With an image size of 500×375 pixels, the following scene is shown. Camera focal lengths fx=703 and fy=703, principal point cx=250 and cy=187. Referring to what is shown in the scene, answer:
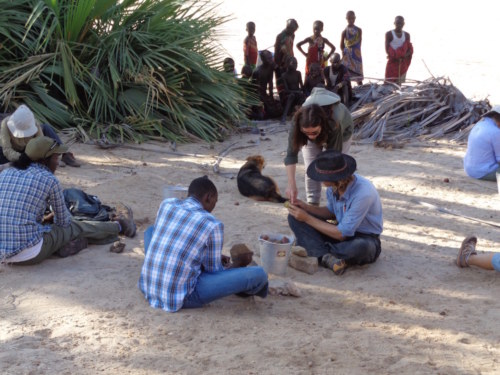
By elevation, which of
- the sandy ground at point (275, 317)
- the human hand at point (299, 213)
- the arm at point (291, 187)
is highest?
the arm at point (291, 187)

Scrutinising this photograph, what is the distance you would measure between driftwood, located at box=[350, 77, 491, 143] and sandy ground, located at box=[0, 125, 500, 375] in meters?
3.29

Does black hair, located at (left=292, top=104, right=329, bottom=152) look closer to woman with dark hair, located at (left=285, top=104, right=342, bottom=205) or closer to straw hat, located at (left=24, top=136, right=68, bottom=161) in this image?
woman with dark hair, located at (left=285, top=104, right=342, bottom=205)

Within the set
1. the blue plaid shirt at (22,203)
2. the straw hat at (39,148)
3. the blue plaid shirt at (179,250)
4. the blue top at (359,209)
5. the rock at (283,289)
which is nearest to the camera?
the blue plaid shirt at (179,250)

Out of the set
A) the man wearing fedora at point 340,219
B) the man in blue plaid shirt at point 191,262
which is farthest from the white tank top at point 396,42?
the man in blue plaid shirt at point 191,262

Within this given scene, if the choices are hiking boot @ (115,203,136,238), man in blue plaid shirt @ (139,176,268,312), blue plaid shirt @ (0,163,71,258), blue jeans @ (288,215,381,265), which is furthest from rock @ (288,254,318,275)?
blue plaid shirt @ (0,163,71,258)

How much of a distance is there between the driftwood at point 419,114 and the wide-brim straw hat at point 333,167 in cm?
480

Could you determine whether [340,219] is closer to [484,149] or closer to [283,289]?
[283,289]

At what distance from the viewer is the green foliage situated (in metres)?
8.66

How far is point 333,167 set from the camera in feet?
16.3

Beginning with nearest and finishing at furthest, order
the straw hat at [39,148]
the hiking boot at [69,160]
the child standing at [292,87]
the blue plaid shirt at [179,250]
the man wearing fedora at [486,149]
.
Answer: the blue plaid shirt at [179,250]
the straw hat at [39,148]
the man wearing fedora at [486,149]
the hiking boot at [69,160]
the child standing at [292,87]

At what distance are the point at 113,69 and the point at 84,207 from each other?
3391 mm

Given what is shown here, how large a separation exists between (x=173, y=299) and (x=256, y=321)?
517mm

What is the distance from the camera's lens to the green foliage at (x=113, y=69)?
8.66m

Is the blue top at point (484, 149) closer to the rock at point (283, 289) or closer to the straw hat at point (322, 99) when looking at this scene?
the straw hat at point (322, 99)
